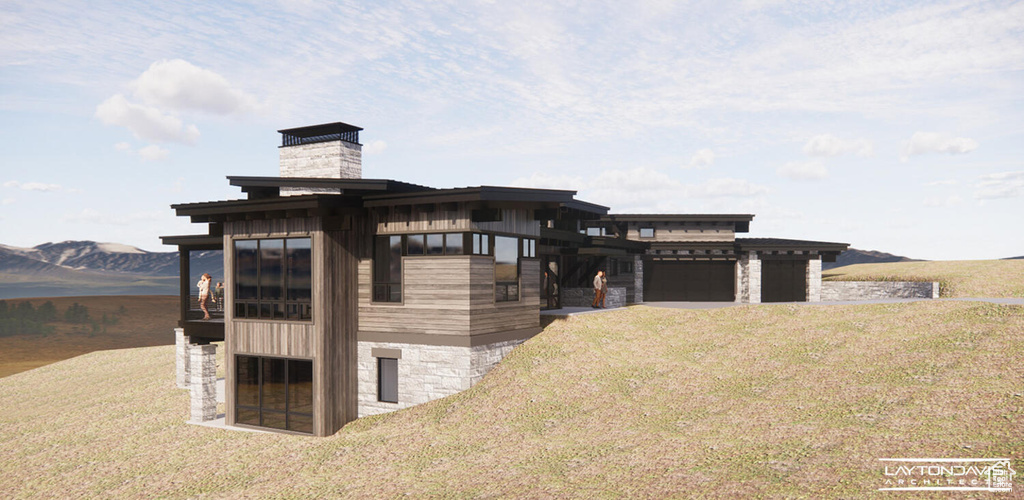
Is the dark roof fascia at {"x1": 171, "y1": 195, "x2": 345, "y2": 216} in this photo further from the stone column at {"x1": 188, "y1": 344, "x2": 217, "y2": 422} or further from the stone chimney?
the stone column at {"x1": 188, "y1": 344, "x2": 217, "y2": 422}

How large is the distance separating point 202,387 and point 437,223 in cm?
999

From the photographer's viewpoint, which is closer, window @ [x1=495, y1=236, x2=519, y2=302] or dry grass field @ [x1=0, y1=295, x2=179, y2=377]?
window @ [x1=495, y1=236, x2=519, y2=302]

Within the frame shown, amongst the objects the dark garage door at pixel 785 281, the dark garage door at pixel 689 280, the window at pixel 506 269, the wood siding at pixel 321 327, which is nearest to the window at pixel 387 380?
the wood siding at pixel 321 327

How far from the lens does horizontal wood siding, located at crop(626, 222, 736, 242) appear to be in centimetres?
4034

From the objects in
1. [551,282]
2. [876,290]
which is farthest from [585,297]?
[876,290]

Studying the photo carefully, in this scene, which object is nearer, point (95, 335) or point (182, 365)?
point (182, 365)

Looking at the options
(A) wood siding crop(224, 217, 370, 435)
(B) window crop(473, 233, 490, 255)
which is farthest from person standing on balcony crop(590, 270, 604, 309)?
(A) wood siding crop(224, 217, 370, 435)

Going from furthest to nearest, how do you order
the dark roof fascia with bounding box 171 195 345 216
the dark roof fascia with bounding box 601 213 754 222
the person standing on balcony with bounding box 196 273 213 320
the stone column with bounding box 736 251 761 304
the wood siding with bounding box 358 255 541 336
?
1. the dark roof fascia with bounding box 601 213 754 222
2. the stone column with bounding box 736 251 761 304
3. the person standing on balcony with bounding box 196 273 213 320
4. the wood siding with bounding box 358 255 541 336
5. the dark roof fascia with bounding box 171 195 345 216

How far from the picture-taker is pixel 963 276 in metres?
36.7

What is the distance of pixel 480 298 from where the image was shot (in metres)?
19.5

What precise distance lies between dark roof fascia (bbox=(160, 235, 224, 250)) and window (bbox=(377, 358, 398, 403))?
8399 millimetres

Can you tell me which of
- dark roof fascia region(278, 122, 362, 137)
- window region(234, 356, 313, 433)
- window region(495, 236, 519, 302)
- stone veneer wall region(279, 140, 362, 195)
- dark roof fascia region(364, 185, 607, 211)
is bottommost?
window region(234, 356, 313, 433)

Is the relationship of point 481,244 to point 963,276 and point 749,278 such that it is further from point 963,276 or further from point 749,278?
point 963,276

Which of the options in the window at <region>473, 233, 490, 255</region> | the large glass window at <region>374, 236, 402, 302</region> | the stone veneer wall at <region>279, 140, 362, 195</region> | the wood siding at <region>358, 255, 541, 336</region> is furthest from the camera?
the stone veneer wall at <region>279, 140, 362, 195</region>
